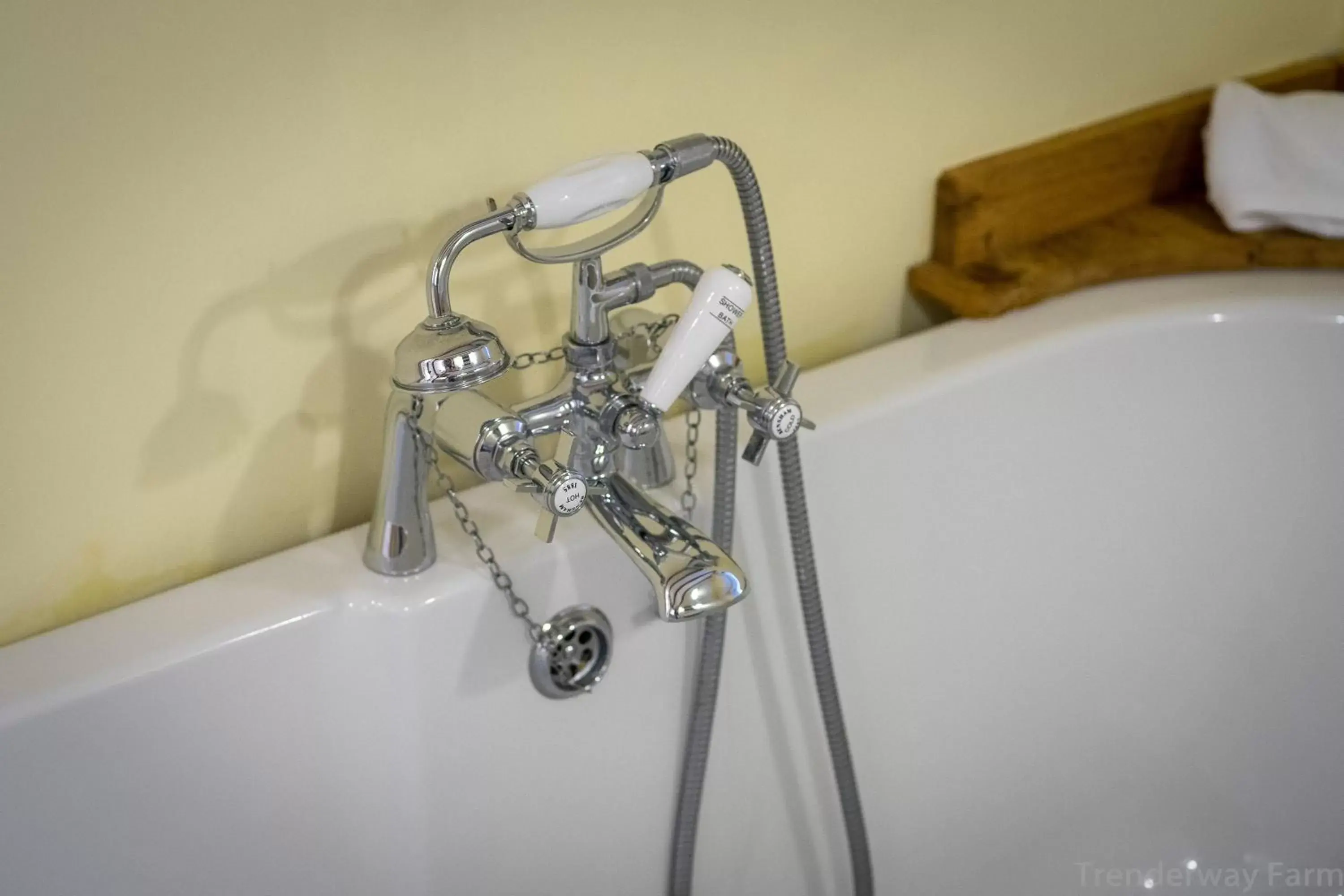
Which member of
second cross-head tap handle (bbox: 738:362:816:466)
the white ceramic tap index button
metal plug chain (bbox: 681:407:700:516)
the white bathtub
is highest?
the white ceramic tap index button

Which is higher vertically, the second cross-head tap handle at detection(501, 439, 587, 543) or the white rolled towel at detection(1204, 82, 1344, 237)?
the second cross-head tap handle at detection(501, 439, 587, 543)

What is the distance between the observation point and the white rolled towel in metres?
0.91

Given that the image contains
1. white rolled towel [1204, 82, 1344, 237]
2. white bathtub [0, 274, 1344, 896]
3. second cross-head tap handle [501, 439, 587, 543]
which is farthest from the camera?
white rolled towel [1204, 82, 1344, 237]

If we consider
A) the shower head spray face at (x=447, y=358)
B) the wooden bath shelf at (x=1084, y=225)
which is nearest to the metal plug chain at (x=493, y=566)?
the shower head spray face at (x=447, y=358)

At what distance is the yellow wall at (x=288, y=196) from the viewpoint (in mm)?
595

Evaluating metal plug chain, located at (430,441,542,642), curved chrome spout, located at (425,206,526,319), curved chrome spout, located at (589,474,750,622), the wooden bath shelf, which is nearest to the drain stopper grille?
metal plug chain, located at (430,441,542,642)

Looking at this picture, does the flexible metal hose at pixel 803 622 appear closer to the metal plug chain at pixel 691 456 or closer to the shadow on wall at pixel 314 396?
the metal plug chain at pixel 691 456

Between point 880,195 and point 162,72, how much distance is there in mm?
518

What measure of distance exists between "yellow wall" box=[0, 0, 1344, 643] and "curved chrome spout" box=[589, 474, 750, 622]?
0.20 meters

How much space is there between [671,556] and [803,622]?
0.27 metres

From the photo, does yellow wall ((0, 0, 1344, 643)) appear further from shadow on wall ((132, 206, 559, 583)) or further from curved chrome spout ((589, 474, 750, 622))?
curved chrome spout ((589, 474, 750, 622))

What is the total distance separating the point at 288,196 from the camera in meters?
0.65

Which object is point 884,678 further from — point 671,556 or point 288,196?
point 288,196

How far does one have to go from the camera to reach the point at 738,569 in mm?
576
